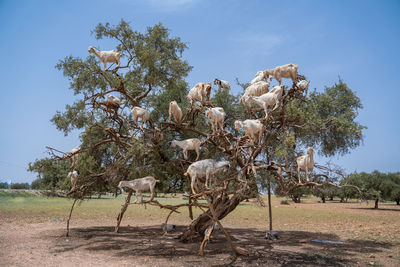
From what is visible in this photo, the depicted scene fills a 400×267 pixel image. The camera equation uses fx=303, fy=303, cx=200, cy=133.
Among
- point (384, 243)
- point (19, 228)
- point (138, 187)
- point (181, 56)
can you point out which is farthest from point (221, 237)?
point (19, 228)

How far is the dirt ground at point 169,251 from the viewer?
8633mm

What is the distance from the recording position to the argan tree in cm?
948

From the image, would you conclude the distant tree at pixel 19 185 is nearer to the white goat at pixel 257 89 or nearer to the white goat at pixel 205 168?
the white goat at pixel 205 168

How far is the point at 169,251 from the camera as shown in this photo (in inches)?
Result: 391

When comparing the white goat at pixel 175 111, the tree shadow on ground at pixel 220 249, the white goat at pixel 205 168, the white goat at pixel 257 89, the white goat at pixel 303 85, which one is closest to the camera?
the white goat at pixel 205 168

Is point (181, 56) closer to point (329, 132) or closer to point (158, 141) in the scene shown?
point (158, 141)

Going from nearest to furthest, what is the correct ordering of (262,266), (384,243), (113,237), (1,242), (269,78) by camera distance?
(262,266) < (269,78) < (1,242) < (384,243) < (113,237)

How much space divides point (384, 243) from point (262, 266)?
689 centimetres

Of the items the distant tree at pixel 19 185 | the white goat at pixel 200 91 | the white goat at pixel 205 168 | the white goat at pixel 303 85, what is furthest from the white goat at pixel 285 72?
the distant tree at pixel 19 185

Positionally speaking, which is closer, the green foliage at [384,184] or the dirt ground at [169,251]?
the dirt ground at [169,251]

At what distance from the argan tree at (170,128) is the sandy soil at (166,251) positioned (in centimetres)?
85

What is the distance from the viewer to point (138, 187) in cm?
910

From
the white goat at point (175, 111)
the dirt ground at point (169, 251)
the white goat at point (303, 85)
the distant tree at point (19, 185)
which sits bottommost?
the dirt ground at point (169, 251)

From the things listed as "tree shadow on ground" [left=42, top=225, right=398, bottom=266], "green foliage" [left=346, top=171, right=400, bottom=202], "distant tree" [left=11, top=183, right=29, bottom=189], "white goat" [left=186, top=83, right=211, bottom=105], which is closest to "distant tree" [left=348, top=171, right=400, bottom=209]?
"green foliage" [left=346, top=171, right=400, bottom=202]
